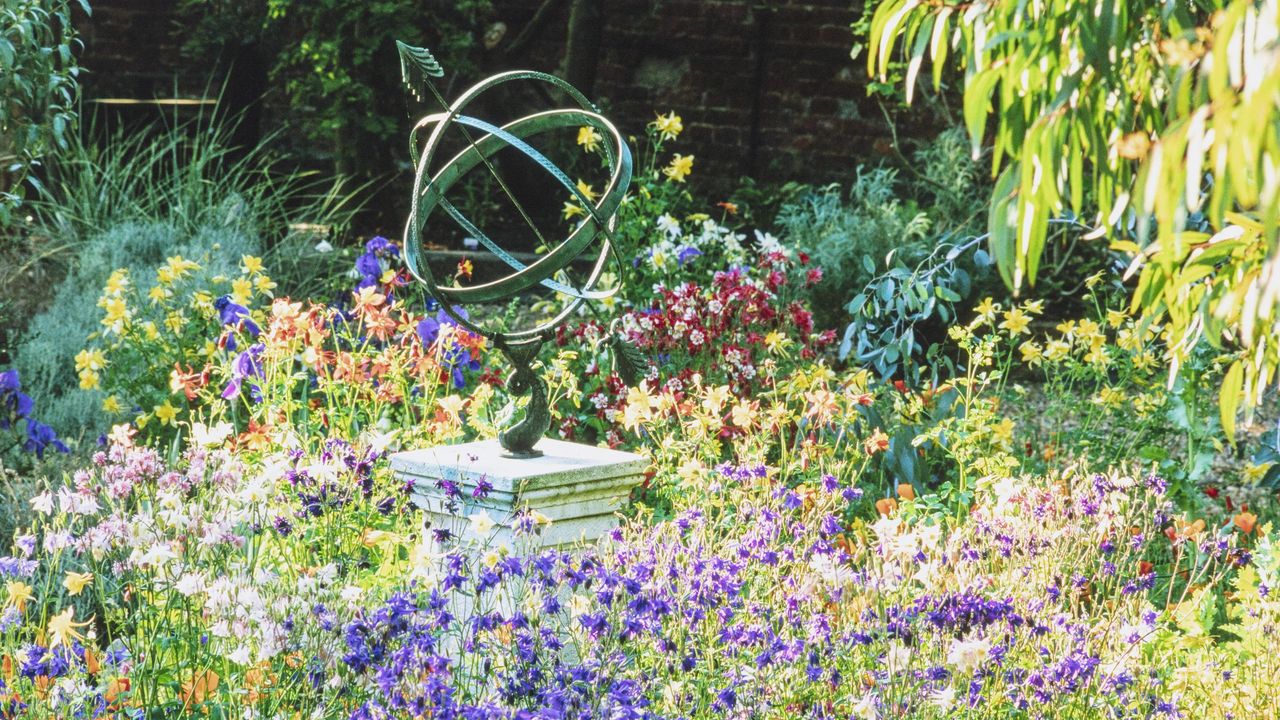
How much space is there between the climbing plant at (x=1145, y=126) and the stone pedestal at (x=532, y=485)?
123cm

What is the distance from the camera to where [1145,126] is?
1.78 metres

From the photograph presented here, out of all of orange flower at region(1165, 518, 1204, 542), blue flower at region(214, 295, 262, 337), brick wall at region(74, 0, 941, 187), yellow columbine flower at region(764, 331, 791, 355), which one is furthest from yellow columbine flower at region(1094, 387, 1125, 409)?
brick wall at region(74, 0, 941, 187)

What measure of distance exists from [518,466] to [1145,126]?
56.7 inches

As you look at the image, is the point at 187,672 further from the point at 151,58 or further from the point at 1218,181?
the point at 151,58

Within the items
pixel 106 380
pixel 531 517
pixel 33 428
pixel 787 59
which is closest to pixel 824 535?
pixel 531 517

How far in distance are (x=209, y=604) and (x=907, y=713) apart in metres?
1.16

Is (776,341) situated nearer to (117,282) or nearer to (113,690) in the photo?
(117,282)

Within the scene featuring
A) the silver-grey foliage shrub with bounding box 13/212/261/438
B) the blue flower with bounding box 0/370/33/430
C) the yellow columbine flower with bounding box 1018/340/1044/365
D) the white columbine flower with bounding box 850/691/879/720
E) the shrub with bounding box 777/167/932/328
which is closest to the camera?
the white columbine flower with bounding box 850/691/879/720

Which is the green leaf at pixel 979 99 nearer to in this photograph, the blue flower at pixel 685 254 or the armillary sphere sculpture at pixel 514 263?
the armillary sphere sculpture at pixel 514 263

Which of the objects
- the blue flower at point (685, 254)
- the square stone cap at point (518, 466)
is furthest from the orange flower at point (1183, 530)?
the blue flower at point (685, 254)

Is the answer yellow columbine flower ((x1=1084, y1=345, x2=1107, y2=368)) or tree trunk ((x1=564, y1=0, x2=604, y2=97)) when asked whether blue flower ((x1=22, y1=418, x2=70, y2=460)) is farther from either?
tree trunk ((x1=564, y1=0, x2=604, y2=97))

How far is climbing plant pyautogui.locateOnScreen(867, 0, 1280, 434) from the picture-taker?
3.90 feet

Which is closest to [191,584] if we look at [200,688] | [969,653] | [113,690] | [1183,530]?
[113,690]

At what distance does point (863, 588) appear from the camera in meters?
2.34
